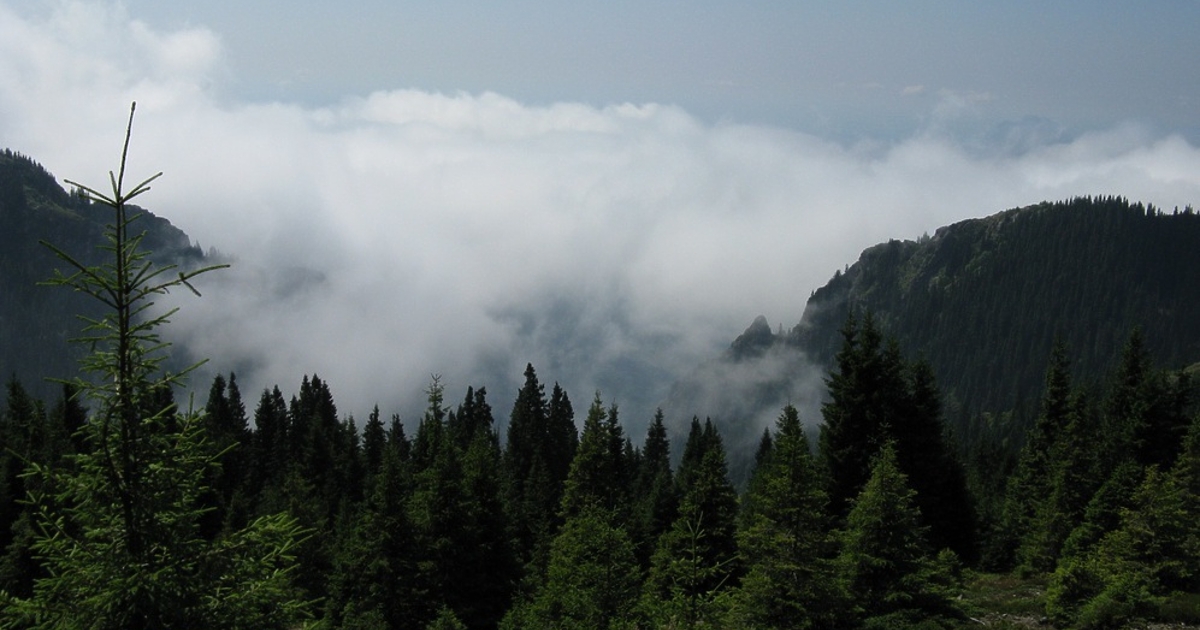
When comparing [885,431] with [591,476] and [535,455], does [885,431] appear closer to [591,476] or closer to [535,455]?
[591,476]

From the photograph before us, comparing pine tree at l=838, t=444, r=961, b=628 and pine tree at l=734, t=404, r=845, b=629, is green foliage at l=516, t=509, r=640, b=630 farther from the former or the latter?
pine tree at l=838, t=444, r=961, b=628

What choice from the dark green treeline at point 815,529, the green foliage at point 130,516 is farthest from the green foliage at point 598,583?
the green foliage at point 130,516

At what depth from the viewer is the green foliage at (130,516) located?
9070 mm

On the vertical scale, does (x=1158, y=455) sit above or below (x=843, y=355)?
below

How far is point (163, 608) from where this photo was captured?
9305 millimetres

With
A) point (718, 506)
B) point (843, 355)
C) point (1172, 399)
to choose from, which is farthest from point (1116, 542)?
point (1172, 399)

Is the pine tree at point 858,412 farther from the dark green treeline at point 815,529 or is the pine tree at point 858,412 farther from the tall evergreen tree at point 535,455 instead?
the tall evergreen tree at point 535,455

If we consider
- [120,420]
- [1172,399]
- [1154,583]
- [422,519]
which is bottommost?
[1154,583]

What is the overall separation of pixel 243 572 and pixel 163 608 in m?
1.00

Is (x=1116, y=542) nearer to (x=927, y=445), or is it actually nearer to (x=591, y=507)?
(x=927, y=445)

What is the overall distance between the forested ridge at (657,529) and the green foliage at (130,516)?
3 cm

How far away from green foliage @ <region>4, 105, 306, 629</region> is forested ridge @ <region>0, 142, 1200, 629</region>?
33 millimetres

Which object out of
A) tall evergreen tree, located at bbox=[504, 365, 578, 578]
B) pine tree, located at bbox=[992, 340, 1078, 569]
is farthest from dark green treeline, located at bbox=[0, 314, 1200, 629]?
tall evergreen tree, located at bbox=[504, 365, 578, 578]

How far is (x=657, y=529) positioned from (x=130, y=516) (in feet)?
149
